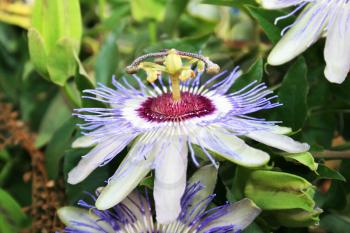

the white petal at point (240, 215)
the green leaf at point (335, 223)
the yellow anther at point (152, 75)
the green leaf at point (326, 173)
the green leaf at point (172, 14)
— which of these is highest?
the green leaf at point (172, 14)

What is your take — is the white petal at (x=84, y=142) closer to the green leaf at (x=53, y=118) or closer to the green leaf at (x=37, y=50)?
the green leaf at (x=37, y=50)

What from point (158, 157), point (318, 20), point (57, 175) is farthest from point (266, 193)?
point (57, 175)

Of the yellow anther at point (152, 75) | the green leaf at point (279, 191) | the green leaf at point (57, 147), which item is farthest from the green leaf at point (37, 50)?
A: the green leaf at point (279, 191)

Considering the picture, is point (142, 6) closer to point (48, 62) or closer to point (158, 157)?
point (48, 62)

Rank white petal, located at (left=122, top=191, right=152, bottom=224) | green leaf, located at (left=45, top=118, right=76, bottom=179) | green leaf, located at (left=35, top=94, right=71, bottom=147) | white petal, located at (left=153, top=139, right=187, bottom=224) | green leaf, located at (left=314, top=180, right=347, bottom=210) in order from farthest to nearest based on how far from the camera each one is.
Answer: green leaf, located at (left=35, top=94, right=71, bottom=147) → green leaf, located at (left=45, top=118, right=76, bottom=179) → green leaf, located at (left=314, top=180, right=347, bottom=210) → white petal, located at (left=122, top=191, right=152, bottom=224) → white petal, located at (left=153, top=139, right=187, bottom=224)

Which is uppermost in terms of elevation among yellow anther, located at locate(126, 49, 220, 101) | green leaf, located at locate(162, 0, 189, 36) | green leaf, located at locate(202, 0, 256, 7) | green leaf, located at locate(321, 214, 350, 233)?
green leaf, located at locate(202, 0, 256, 7)

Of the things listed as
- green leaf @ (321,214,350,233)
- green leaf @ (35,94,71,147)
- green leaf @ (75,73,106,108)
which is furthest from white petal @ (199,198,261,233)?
green leaf @ (35,94,71,147)

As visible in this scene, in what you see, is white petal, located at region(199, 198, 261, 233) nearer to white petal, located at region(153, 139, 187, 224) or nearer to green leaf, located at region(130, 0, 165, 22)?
white petal, located at region(153, 139, 187, 224)
